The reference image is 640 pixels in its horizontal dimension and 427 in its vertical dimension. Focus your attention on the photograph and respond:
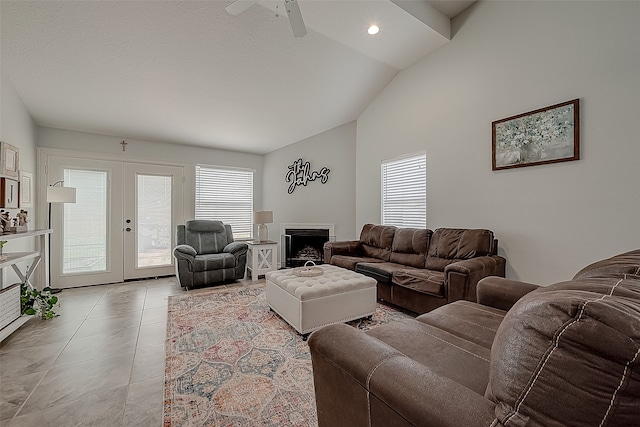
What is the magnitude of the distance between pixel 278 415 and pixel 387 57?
13.1 feet

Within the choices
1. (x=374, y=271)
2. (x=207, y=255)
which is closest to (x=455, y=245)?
(x=374, y=271)

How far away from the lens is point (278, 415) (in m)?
1.52

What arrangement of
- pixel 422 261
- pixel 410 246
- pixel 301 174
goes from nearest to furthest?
pixel 422 261 < pixel 410 246 < pixel 301 174

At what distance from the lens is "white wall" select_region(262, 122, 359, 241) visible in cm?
477

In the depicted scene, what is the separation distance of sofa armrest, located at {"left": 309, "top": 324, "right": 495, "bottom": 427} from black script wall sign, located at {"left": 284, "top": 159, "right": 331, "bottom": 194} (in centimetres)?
409

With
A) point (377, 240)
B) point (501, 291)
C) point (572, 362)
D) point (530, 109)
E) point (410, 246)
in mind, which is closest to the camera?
point (572, 362)

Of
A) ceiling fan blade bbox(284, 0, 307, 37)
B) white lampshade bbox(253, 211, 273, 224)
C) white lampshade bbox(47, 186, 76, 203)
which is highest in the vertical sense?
ceiling fan blade bbox(284, 0, 307, 37)

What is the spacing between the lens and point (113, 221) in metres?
4.44

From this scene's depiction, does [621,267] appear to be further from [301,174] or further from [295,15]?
[301,174]

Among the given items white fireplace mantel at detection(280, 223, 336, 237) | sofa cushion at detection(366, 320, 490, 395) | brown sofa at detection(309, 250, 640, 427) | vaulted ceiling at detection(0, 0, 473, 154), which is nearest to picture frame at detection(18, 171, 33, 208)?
vaulted ceiling at detection(0, 0, 473, 154)

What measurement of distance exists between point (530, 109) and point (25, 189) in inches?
235

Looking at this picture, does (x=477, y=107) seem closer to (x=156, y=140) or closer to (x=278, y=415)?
(x=278, y=415)

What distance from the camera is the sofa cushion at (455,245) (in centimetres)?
284

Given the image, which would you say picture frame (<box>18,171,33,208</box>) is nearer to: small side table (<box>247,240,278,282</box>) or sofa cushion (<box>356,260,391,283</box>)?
small side table (<box>247,240,278,282</box>)
